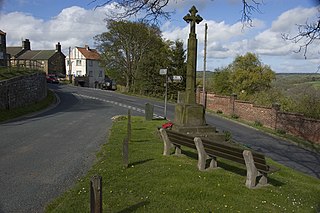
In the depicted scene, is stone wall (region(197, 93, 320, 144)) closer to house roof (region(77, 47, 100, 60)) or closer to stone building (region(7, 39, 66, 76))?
house roof (region(77, 47, 100, 60))

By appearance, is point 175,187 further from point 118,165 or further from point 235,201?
point 118,165

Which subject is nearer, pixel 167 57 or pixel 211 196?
pixel 211 196

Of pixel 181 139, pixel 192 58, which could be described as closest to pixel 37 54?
pixel 192 58

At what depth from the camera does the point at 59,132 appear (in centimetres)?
1308

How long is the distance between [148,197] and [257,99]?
71.1 feet

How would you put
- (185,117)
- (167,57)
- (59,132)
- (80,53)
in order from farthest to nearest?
(80,53), (167,57), (59,132), (185,117)

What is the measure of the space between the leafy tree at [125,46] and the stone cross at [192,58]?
31332mm

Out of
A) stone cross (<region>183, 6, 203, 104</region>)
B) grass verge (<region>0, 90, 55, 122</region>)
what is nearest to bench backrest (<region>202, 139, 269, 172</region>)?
stone cross (<region>183, 6, 203, 104</region>)

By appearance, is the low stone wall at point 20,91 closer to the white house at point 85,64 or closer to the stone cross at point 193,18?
the stone cross at point 193,18

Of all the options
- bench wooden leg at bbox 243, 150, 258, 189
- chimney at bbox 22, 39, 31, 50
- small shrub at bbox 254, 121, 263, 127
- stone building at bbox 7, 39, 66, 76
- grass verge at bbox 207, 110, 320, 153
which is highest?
chimney at bbox 22, 39, 31, 50

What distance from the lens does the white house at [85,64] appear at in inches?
2938

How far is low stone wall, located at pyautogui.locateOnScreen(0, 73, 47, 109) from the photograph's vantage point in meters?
19.4

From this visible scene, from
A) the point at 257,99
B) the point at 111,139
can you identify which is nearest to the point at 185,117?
the point at 111,139

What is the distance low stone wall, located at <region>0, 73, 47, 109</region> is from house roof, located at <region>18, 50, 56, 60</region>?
154 ft
